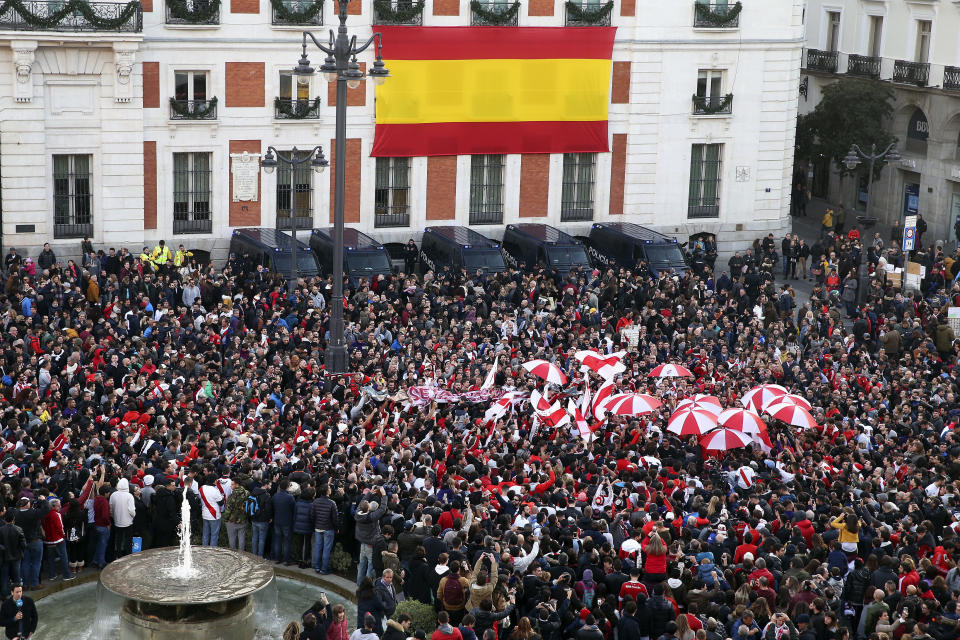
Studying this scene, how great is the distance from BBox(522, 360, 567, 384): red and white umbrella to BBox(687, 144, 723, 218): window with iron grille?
19272 mm

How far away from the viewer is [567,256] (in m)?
40.3

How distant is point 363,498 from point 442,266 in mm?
19616

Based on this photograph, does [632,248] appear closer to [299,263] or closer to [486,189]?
[486,189]

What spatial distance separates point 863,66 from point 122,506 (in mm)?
39157

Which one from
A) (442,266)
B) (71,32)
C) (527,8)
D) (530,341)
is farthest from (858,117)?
(71,32)

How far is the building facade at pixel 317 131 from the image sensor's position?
129ft

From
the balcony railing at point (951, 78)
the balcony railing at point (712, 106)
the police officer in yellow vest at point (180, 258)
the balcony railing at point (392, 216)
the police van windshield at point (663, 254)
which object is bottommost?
the police officer in yellow vest at point (180, 258)

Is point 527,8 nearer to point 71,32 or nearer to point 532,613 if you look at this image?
point 71,32

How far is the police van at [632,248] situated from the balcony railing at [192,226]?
10.8m

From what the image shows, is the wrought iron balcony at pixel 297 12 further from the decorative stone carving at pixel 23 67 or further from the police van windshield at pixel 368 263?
the police van windshield at pixel 368 263

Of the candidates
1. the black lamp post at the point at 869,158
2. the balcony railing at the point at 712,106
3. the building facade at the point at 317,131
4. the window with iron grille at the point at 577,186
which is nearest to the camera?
the building facade at the point at 317,131

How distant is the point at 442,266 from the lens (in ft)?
133

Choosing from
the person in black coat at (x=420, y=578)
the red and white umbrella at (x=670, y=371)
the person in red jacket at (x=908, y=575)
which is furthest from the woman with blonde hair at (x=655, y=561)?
the red and white umbrella at (x=670, y=371)

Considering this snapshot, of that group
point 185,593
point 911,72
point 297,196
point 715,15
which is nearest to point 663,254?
point 715,15
